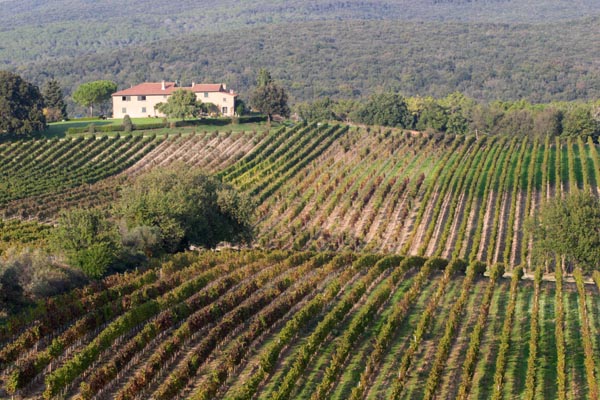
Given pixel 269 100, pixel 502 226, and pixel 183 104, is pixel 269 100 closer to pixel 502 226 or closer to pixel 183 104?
pixel 183 104

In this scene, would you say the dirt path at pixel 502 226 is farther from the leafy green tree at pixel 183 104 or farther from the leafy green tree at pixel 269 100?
the leafy green tree at pixel 183 104

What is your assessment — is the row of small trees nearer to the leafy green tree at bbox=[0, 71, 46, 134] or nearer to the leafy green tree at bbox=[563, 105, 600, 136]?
the leafy green tree at bbox=[563, 105, 600, 136]

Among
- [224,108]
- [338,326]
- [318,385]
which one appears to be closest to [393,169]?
[224,108]

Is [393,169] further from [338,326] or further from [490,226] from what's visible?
[338,326]

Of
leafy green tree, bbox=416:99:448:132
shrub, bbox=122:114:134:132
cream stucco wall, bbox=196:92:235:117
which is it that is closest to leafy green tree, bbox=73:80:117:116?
cream stucco wall, bbox=196:92:235:117

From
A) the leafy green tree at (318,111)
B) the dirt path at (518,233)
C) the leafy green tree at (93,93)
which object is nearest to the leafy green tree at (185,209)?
the dirt path at (518,233)
